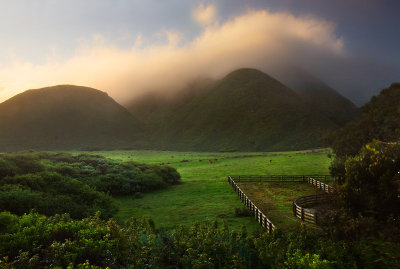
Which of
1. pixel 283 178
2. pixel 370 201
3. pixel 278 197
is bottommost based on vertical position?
pixel 278 197

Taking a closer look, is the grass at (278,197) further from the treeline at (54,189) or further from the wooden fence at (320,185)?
the treeline at (54,189)

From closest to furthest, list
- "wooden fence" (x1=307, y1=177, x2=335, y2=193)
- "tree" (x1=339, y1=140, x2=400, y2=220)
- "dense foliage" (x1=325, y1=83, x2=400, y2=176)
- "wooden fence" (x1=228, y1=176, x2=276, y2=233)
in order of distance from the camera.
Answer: "tree" (x1=339, y1=140, x2=400, y2=220) < "wooden fence" (x1=228, y1=176, x2=276, y2=233) < "wooden fence" (x1=307, y1=177, x2=335, y2=193) < "dense foliage" (x1=325, y1=83, x2=400, y2=176)

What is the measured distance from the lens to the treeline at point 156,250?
355 inches

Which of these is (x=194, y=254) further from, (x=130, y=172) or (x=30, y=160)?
(x=130, y=172)

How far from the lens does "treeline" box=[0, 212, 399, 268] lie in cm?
902

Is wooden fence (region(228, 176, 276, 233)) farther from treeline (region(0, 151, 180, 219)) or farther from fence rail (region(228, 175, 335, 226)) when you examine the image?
treeline (region(0, 151, 180, 219))

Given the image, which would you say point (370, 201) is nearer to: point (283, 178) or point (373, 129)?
point (283, 178)

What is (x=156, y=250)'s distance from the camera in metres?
10.9

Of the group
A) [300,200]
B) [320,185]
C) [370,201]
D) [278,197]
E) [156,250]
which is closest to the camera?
[156,250]

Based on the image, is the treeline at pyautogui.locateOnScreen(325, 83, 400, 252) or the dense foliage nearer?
the treeline at pyautogui.locateOnScreen(325, 83, 400, 252)

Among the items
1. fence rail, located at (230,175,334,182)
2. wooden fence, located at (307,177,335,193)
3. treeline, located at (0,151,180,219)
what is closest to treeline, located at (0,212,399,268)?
treeline, located at (0,151,180,219)

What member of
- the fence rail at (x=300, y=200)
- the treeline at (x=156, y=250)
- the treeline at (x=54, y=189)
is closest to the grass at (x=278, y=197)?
the fence rail at (x=300, y=200)

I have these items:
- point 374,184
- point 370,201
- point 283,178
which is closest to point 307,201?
point 374,184

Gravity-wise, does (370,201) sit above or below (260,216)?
above
